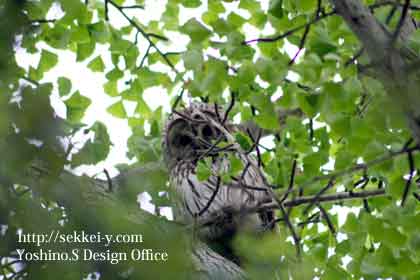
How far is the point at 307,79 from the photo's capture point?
215cm

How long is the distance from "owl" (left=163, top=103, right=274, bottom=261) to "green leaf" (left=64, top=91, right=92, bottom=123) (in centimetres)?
43

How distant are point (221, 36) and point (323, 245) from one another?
1018 mm

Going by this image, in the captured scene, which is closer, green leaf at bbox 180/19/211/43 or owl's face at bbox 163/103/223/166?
green leaf at bbox 180/19/211/43

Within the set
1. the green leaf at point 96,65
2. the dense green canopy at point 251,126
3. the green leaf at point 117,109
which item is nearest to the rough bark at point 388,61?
the dense green canopy at point 251,126

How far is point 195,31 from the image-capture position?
7.80 ft

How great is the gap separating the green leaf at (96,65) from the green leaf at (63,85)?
97 centimetres

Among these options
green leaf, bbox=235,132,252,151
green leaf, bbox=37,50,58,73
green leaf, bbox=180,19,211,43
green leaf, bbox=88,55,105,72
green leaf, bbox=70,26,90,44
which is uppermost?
green leaf, bbox=88,55,105,72

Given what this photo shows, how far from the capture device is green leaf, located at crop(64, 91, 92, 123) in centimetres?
295

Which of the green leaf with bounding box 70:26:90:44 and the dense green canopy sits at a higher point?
the green leaf with bounding box 70:26:90:44

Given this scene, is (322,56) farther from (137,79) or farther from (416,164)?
(137,79)

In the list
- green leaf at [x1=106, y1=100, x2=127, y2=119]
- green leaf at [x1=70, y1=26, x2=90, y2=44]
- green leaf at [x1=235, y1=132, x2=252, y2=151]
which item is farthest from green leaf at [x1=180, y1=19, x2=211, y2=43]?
green leaf at [x1=106, y1=100, x2=127, y2=119]

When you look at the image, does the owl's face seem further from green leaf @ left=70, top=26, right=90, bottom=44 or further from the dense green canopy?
green leaf @ left=70, top=26, right=90, bottom=44

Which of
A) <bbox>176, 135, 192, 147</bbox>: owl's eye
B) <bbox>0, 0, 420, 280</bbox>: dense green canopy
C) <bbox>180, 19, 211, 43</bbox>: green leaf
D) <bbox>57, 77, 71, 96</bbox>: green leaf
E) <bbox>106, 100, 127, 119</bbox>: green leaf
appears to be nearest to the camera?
<bbox>0, 0, 420, 280</bbox>: dense green canopy

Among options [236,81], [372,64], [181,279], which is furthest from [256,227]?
[181,279]
